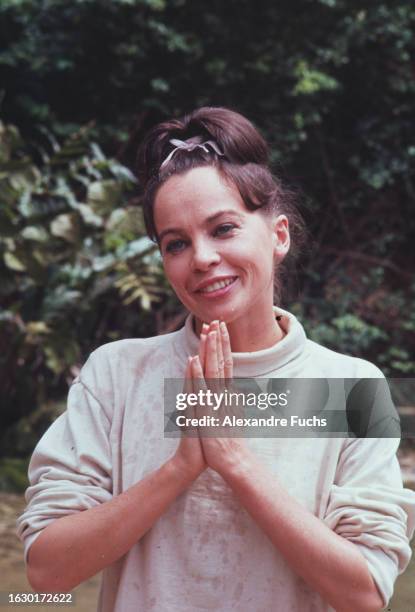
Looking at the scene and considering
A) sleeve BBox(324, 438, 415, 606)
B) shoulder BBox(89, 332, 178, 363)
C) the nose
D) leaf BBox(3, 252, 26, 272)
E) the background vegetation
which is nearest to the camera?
sleeve BBox(324, 438, 415, 606)

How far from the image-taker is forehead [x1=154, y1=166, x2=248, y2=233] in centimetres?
132

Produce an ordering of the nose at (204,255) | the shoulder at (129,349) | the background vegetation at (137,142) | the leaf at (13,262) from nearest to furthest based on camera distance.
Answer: the nose at (204,255), the shoulder at (129,349), the leaf at (13,262), the background vegetation at (137,142)

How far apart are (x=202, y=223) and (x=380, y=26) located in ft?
17.7

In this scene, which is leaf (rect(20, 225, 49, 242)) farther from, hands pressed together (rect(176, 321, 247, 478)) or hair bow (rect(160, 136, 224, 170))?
hands pressed together (rect(176, 321, 247, 478))

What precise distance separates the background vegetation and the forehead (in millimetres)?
3777

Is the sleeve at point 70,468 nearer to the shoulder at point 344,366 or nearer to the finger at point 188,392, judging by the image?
the finger at point 188,392

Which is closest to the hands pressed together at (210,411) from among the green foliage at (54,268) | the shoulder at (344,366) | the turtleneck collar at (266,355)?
the turtleneck collar at (266,355)

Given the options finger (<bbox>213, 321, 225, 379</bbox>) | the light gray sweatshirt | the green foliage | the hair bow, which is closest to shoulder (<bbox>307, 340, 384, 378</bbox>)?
the light gray sweatshirt

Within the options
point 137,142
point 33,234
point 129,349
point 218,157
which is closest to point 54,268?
point 33,234

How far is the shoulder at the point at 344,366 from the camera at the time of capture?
136 cm

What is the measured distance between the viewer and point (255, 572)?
125 centimetres

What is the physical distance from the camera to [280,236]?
4.81 feet

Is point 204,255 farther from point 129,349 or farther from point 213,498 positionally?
point 213,498

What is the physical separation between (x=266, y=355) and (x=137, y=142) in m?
5.28
